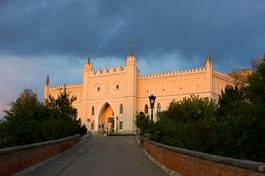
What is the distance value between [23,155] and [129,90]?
243ft

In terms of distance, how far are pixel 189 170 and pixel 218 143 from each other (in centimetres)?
176

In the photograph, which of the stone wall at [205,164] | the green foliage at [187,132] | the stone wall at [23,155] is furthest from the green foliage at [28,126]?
the stone wall at [205,164]

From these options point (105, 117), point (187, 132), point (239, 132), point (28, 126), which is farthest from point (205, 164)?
point (105, 117)

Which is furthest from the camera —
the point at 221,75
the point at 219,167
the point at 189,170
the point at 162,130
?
the point at 221,75

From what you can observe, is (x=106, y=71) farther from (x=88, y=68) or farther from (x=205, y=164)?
(x=205, y=164)

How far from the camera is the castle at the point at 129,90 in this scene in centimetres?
8356

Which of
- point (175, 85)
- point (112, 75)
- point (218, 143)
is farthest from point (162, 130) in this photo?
point (112, 75)

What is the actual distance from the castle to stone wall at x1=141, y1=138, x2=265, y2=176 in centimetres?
6434

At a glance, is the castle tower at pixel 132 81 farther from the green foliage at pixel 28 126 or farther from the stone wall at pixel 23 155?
the stone wall at pixel 23 155

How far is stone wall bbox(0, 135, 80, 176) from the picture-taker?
13.8 meters

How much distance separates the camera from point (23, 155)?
16.4 meters

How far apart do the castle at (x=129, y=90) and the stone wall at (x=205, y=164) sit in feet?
211

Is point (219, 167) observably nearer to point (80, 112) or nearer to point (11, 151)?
point (11, 151)

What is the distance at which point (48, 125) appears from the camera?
32.4m
